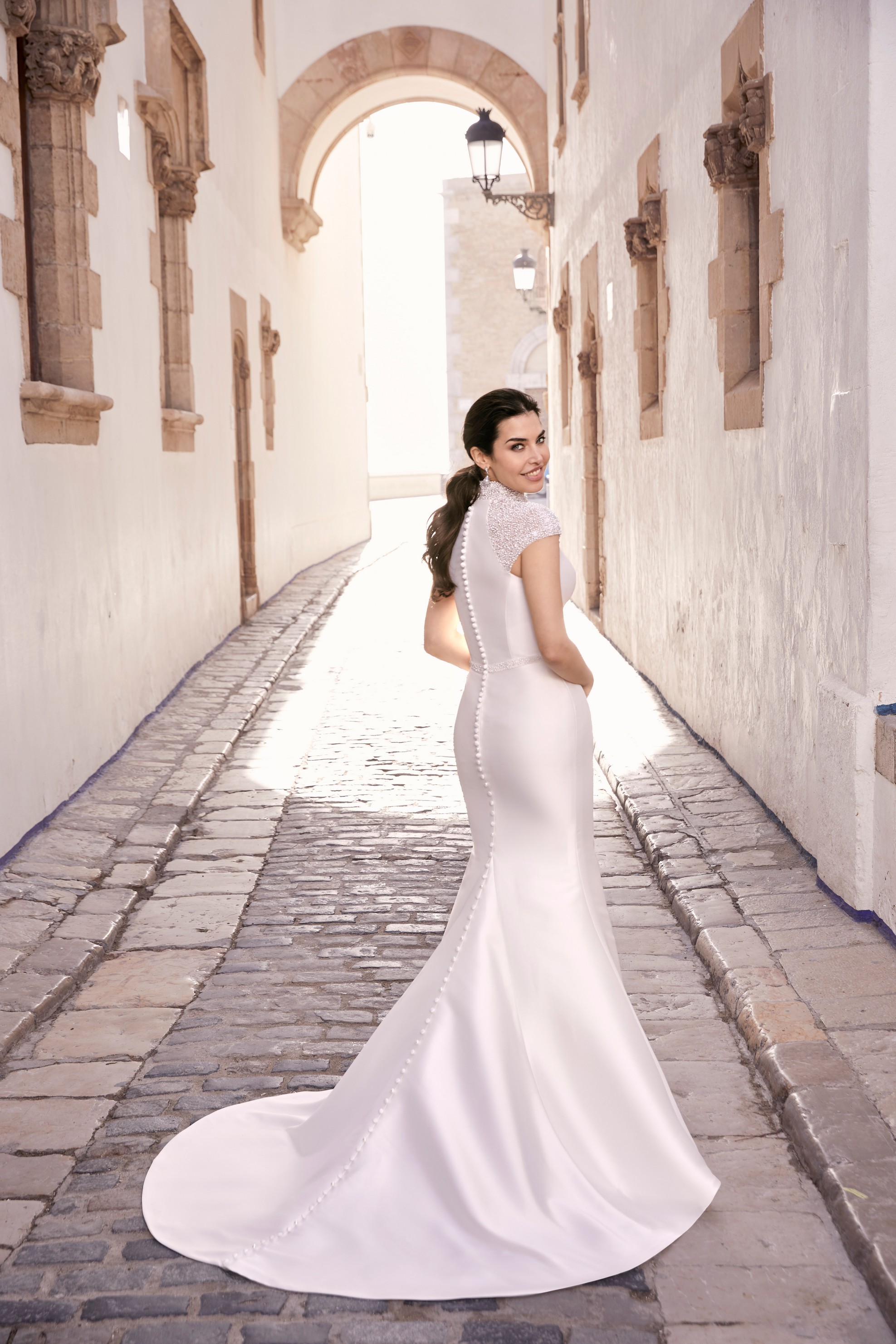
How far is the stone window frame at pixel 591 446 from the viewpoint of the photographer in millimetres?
13773

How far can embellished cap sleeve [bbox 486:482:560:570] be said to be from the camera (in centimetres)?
319

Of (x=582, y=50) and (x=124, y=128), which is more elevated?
(x=582, y=50)

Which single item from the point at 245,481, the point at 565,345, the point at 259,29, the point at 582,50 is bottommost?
the point at 245,481

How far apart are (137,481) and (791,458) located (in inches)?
189

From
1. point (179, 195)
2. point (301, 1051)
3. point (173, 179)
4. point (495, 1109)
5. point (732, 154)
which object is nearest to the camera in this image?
point (495, 1109)

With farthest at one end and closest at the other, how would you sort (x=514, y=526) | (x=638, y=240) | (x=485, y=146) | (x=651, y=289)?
(x=485, y=146) < (x=651, y=289) < (x=638, y=240) < (x=514, y=526)

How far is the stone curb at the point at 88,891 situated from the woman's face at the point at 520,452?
2.28 metres

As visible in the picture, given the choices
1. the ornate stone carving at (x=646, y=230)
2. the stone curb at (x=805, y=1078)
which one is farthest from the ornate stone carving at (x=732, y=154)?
the stone curb at (x=805, y=1078)

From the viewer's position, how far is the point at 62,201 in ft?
24.2

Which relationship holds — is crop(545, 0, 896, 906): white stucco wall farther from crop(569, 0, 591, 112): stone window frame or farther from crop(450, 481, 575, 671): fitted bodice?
crop(569, 0, 591, 112): stone window frame

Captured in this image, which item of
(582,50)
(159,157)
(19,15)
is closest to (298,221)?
(582,50)

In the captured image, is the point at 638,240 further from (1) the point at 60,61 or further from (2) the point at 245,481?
(2) the point at 245,481

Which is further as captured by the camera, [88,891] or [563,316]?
[563,316]

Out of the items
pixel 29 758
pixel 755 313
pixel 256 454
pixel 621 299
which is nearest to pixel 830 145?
pixel 755 313
